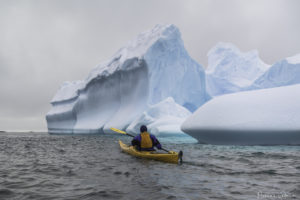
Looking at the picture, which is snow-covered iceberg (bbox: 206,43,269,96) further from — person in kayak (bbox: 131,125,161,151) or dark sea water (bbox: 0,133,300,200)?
dark sea water (bbox: 0,133,300,200)

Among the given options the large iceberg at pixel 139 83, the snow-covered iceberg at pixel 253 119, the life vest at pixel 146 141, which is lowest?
the life vest at pixel 146 141

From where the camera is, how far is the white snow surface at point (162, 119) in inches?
662

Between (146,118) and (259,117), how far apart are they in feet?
31.2

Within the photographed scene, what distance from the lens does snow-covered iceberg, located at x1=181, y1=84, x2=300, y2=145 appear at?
9031mm

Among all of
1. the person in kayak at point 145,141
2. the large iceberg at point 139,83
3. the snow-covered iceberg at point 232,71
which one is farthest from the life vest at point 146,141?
the snow-covered iceberg at point 232,71

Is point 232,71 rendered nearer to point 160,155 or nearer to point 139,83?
point 139,83

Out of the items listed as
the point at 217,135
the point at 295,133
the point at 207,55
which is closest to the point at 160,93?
the point at 217,135

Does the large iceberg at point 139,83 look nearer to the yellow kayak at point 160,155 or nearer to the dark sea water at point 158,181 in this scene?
the yellow kayak at point 160,155

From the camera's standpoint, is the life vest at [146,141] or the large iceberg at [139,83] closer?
the life vest at [146,141]

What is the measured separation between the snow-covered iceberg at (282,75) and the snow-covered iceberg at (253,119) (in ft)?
59.7

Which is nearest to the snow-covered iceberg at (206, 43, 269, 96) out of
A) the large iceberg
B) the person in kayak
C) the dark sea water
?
the large iceberg

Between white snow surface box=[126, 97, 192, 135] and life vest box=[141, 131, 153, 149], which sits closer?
life vest box=[141, 131, 153, 149]

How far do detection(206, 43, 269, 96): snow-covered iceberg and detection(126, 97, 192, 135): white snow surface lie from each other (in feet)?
45.0

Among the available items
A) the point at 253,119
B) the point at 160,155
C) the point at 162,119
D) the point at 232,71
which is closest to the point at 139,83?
the point at 162,119
